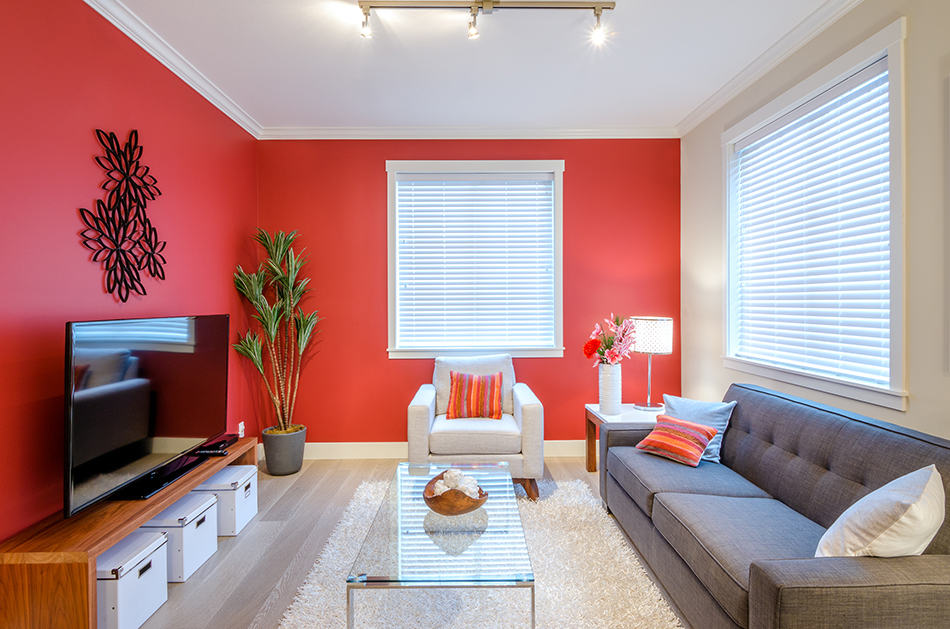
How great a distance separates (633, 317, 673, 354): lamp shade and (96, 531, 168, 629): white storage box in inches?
124

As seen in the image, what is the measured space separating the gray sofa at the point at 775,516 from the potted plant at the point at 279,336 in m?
2.49

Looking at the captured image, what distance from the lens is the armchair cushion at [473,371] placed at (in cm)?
366

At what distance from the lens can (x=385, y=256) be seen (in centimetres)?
398

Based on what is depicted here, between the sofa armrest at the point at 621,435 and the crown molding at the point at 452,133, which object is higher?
the crown molding at the point at 452,133

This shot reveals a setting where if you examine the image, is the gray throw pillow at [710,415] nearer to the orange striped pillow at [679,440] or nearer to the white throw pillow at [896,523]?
the orange striped pillow at [679,440]

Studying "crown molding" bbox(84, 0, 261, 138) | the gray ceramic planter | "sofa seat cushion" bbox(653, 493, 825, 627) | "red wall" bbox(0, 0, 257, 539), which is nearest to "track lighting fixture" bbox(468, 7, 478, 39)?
"crown molding" bbox(84, 0, 261, 138)

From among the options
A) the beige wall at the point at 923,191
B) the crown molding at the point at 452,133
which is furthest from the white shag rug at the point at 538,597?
the crown molding at the point at 452,133

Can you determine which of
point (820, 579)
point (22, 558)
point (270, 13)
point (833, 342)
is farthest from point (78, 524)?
point (833, 342)

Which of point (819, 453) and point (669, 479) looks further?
point (669, 479)

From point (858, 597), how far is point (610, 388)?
6.86 feet

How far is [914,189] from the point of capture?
1937 millimetres

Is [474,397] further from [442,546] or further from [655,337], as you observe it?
[442,546]

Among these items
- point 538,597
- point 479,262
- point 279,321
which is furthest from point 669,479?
point 279,321

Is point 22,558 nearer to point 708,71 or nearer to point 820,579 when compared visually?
point 820,579
